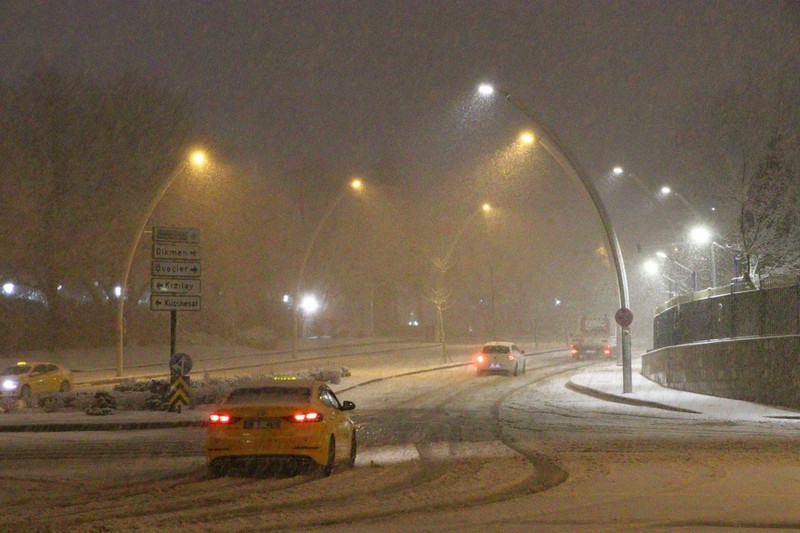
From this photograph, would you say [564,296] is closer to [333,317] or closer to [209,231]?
[333,317]

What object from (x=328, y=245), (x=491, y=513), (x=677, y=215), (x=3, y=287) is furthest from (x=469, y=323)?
(x=491, y=513)

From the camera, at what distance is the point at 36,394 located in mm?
33812

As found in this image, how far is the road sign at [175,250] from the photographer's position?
23.7m

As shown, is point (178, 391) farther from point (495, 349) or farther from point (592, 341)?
point (592, 341)

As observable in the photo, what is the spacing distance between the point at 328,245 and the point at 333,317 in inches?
731

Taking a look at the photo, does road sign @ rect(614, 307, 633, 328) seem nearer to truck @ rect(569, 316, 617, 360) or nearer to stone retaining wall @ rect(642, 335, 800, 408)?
stone retaining wall @ rect(642, 335, 800, 408)

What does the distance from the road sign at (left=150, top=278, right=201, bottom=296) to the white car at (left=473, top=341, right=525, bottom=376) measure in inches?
834

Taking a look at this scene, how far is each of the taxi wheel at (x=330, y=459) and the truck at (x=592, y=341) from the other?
49.3 m

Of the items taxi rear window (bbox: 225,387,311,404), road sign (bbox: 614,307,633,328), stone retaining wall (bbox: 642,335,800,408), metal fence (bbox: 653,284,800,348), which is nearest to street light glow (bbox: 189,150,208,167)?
road sign (bbox: 614,307,633,328)

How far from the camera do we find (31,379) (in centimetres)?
3419

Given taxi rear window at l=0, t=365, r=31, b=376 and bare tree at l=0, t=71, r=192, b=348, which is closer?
Result: taxi rear window at l=0, t=365, r=31, b=376

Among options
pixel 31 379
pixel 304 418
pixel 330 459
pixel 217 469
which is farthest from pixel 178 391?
pixel 31 379

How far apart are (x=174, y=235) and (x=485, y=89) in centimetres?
933

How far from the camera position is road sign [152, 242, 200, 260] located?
23734mm
